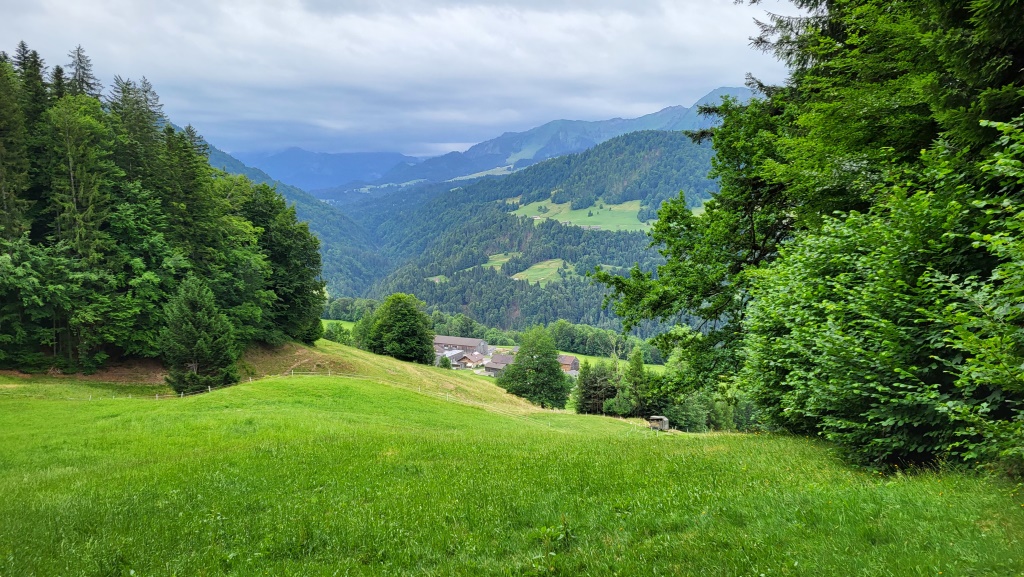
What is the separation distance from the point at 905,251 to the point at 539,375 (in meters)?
77.9

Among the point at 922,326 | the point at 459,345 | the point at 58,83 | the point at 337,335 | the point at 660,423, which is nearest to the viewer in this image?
the point at 922,326

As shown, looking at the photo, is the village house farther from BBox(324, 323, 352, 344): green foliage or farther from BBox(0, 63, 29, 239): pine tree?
BBox(0, 63, 29, 239): pine tree

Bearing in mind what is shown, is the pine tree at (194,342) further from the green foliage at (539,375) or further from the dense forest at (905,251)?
the green foliage at (539,375)

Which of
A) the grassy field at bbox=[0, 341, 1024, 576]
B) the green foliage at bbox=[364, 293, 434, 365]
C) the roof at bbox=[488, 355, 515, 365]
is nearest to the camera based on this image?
the grassy field at bbox=[0, 341, 1024, 576]

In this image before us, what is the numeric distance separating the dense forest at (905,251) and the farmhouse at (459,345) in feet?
573

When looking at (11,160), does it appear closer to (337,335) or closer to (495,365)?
(337,335)

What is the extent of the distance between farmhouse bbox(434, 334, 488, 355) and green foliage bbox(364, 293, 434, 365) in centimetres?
10404

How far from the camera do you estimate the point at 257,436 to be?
1902 cm

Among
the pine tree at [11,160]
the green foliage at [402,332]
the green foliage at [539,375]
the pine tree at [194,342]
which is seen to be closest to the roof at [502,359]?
the green foliage at [539,375]

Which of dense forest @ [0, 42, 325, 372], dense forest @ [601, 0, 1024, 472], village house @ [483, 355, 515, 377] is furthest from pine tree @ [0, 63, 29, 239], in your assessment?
village house @ [483, 355, 515, 377]

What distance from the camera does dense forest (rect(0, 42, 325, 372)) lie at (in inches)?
1437

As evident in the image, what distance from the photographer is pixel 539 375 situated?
8488 cm

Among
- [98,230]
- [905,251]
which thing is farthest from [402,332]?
[905,251]

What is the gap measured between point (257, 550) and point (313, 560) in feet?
3.26
